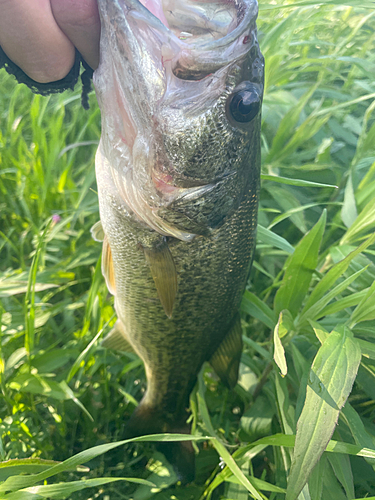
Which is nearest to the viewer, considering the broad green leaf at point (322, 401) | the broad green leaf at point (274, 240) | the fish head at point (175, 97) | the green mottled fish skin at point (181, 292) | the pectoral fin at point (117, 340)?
the broad green leaf at point (322, 401)

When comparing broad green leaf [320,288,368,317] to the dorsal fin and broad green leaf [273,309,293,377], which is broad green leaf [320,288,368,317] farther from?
the dorsal fin

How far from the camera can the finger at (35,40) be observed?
99 centimetres

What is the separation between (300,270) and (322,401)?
59 centimetres

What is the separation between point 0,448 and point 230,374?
3.17 feet

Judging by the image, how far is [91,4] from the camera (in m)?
1.02

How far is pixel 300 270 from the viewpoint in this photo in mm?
1438

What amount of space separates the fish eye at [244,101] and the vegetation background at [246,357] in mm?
403

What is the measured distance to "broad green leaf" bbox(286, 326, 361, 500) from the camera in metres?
0.92

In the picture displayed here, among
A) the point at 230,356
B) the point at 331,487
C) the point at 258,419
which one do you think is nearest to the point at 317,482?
the point at 331,487

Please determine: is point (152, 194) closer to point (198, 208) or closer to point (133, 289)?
point (198, 208)

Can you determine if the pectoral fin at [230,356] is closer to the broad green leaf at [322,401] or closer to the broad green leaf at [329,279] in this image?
the broad green leaf at [329,279]

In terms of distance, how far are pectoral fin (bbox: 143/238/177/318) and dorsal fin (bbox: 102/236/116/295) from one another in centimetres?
27

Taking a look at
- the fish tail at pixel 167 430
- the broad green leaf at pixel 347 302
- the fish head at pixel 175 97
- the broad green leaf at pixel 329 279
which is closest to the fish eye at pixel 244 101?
the fish head at pixel 175 97

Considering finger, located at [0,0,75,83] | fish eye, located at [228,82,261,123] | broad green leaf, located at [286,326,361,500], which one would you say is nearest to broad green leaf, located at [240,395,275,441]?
broad green leaf, located at [286,326,361,500]
